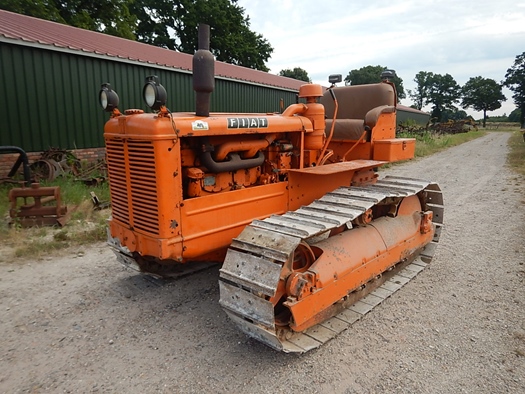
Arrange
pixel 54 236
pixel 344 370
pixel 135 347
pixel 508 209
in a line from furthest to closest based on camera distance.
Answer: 1. pixel 508 209
2. pixel 54 236
3. pixel 135 347
4. pixel 344 370

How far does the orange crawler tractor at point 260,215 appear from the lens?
308 centimetres

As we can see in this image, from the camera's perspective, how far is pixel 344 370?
292cm

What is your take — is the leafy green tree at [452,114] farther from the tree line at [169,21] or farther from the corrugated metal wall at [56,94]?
the corrugated metal wall at [56,94]

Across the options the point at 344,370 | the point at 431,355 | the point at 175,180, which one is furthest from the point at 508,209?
the point at 175,180

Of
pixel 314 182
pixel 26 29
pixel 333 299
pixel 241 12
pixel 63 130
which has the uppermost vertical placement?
pixel 241 12

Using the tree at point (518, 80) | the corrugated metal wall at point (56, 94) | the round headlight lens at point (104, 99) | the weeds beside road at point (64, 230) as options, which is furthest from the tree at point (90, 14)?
the tree at point (518, 80)

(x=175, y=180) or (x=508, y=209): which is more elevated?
(x=175, y=180)

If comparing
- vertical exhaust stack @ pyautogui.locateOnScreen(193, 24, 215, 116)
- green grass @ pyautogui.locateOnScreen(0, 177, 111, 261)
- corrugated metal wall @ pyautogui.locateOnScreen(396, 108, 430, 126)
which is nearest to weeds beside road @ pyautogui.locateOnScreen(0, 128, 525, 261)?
green grass @ pyautogui.locateOnScreen(0, 177, 111, 261)

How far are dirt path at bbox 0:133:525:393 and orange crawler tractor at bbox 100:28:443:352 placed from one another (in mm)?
249

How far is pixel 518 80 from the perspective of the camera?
75.1 meters

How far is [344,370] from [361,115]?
3.83 metres

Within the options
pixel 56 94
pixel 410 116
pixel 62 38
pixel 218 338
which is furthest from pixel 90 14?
pixel 410 116

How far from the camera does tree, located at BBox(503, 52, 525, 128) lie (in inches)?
2872

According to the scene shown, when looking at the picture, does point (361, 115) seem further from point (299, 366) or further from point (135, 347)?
point (135, 347)
